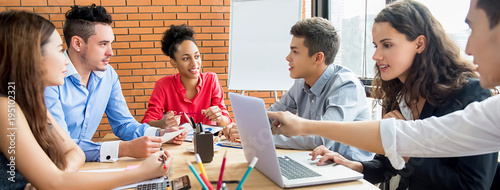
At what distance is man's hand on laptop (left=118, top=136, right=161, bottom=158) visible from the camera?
1.44m

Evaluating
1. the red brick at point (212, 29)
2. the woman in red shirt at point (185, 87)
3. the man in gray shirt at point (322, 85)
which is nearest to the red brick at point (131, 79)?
the red brick at point (212, 29)

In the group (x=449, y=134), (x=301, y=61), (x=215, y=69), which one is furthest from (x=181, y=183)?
(x=215, y=69)

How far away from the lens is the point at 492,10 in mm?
818

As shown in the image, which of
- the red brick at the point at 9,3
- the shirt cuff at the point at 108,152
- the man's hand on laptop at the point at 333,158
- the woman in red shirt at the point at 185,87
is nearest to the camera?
the man's hand on laptop at the point at 333,158

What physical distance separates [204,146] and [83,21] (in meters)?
1.36

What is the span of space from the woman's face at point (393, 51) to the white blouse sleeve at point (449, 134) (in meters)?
0.43

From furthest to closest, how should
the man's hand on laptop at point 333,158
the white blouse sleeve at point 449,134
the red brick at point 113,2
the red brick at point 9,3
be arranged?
the red brick at point 113,2
the red brick at point 9,3
the man's hand on laptop at point 333,158
the white blouse sleeve at point 449,134

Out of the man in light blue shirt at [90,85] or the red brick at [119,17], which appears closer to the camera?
the man in light blue shirt at [90,85]

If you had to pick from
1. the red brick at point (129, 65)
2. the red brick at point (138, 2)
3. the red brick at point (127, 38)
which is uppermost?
the red brick at point (138, 2)

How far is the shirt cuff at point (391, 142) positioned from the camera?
41.6 inches

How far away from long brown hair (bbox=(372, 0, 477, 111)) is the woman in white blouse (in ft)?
1.02

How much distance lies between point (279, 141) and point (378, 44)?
614mm

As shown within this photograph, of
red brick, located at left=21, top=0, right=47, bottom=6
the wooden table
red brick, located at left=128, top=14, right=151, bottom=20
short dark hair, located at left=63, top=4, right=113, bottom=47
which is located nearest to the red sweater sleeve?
short dark hair, located at left=63, top=4, right=113, bottom=47

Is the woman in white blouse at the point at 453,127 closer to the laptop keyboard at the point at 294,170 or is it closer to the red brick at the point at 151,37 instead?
the laptop keyboard at the point at 294,170
